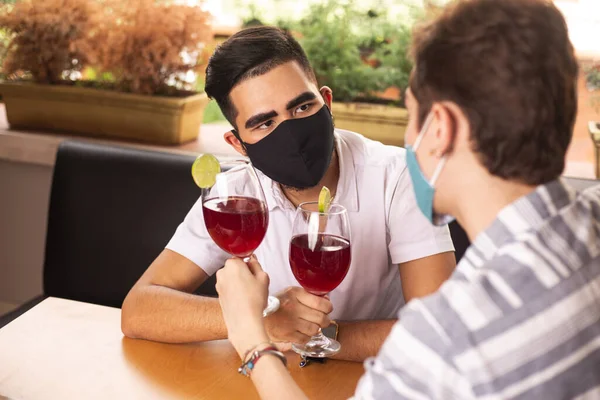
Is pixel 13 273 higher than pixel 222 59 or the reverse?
the reverse

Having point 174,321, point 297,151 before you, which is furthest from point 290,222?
point 174,321

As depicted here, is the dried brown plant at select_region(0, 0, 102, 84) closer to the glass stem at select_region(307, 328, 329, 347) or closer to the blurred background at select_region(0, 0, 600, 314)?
the blurred background at select_region(0, 0, 600, 314)

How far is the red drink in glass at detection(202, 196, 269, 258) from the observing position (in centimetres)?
151

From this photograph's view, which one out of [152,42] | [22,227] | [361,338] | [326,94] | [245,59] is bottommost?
[22,227]

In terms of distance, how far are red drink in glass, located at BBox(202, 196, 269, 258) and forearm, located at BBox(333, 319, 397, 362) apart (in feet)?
1.00

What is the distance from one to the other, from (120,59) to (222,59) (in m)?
1.36

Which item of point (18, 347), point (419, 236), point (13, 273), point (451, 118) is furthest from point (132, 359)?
point (13, 273)

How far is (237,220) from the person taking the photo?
1.51 m

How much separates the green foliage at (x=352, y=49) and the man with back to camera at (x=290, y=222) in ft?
3.24

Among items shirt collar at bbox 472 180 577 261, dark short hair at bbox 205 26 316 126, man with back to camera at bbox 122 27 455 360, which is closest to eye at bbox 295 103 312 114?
man with back to camera at bbox 122 27 455 360

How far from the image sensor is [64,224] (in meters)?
2.62

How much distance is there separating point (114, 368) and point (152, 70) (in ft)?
5.67

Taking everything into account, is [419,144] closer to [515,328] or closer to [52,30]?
[515,328]

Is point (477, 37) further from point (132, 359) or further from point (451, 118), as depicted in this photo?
point (132, 359)
